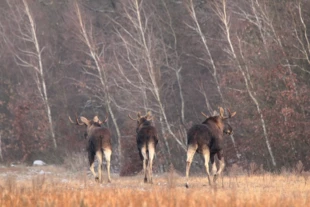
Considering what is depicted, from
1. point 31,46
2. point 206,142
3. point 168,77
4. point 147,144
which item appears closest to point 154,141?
point 147,144

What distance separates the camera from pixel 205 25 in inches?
2052

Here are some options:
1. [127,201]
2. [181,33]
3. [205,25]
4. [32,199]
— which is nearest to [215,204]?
[127,201]

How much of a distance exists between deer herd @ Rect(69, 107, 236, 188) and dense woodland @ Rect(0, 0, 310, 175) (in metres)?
7.56

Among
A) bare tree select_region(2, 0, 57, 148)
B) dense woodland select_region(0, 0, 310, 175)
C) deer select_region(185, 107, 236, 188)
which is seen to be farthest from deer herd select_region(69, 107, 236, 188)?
bare tree select_region(2, 0, 57, 148)

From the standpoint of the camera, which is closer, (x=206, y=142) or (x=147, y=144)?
(x=206, y=142)

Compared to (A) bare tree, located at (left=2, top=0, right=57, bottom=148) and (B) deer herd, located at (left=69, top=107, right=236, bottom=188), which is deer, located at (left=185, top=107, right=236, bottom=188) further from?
(A) bare tree, located at (left=2, top=0, right=57, bottom=148)

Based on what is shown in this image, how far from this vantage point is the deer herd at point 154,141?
2117cm

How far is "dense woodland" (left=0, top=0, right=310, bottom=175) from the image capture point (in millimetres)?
32688

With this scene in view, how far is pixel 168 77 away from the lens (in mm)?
52094

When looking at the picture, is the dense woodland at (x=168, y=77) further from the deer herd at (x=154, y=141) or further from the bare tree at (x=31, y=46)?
the deer herd at (x=154, y=141)

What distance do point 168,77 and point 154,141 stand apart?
91.7ft

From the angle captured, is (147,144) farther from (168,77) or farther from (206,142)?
(168,77)

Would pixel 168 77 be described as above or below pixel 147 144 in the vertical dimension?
above

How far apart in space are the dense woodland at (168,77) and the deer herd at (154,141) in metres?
7.56
